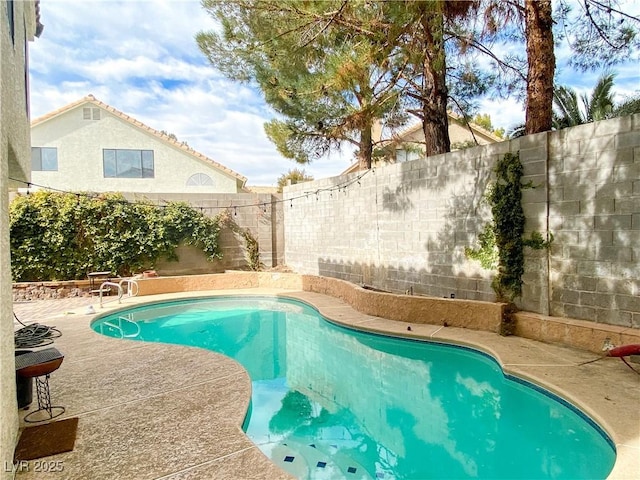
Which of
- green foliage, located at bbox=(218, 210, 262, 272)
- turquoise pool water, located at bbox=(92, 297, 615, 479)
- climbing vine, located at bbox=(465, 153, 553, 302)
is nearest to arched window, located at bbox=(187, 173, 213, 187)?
green foliage, located at bbox=(218, 210, 262, 272)

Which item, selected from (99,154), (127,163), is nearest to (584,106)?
(127,163)

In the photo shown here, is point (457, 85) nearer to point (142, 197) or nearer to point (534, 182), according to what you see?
point (534, 182)

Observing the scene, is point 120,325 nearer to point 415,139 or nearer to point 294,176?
point 415,139

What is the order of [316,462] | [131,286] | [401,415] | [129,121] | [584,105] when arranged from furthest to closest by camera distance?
[129,121] < [584,105] < [131,286] < [401,415] < [316,462]

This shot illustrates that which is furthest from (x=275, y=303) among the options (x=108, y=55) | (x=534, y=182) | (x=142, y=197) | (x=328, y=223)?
(x=108, y=55)

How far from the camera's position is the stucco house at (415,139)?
38.7ft

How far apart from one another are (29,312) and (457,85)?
1191cm

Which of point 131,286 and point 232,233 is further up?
point 232,233

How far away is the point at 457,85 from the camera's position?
9.92m

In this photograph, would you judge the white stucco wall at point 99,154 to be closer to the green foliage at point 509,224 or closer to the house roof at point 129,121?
the house roof at point 129,121

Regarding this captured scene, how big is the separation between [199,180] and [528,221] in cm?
1604

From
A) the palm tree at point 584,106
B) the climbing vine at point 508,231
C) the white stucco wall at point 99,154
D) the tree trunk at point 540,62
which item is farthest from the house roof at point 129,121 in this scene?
the tree trunk at point 540,62

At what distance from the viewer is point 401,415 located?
4.62 metres

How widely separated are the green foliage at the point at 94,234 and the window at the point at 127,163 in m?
7.06
